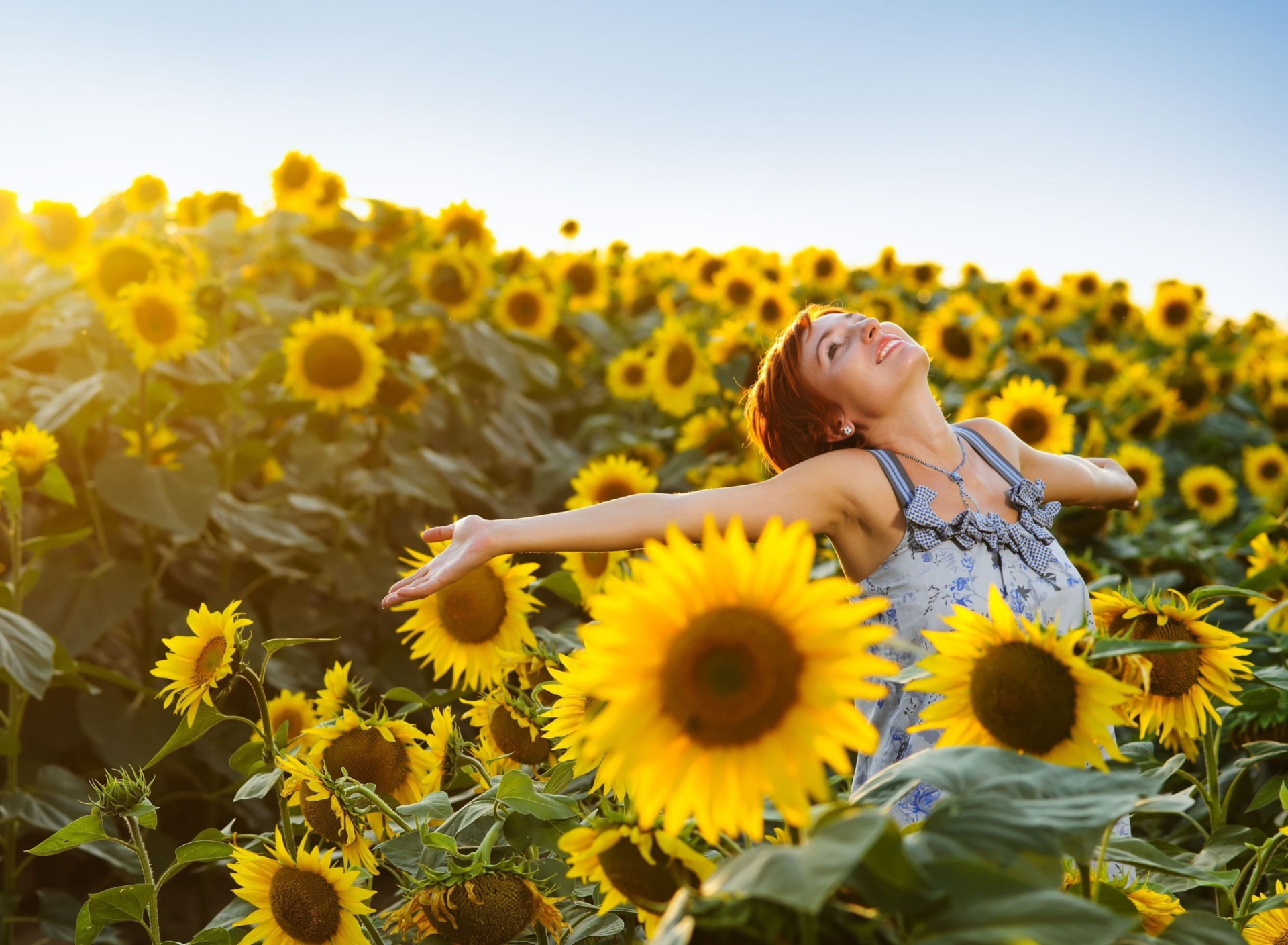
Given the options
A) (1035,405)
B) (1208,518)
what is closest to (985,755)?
(1035,405)

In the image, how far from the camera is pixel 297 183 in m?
6.17

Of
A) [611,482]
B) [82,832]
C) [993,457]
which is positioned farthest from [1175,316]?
[82,832]

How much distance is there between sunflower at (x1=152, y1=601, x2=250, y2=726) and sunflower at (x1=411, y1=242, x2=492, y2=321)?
3.70m

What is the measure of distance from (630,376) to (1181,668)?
4.02 metres

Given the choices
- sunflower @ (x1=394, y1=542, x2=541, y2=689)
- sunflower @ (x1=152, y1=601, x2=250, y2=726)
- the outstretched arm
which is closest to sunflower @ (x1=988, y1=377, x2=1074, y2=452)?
Answer: the outstretched arm

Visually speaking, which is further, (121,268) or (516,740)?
(121,268)

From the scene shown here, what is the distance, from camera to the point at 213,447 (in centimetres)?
435

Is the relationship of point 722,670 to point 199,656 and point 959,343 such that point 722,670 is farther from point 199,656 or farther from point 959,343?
point 959,343

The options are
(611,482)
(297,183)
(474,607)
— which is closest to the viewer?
(474,607)

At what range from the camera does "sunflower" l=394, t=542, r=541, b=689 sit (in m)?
2.03

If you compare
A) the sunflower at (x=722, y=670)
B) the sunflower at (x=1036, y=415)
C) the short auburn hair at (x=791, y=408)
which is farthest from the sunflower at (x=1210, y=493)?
the sunflower at (x=722, y=670)

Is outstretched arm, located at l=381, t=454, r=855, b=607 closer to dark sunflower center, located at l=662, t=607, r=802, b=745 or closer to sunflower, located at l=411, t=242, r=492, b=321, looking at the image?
dark sunflower center, located at l=662, t=607, r=802, b=745

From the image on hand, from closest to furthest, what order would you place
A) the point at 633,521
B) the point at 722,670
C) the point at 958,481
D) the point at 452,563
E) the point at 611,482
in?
1. the point at 722,670
2. the point at 452,563
3. the point at 633,521
4. the point at 958,481
5. the point at 611,482

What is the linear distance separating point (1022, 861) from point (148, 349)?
11.0 feet
